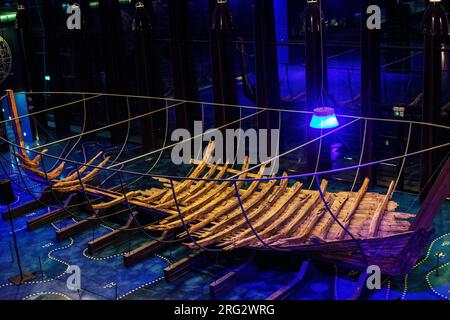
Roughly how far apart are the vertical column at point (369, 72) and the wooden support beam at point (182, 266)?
3.44 metres

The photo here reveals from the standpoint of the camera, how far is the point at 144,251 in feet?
27.5

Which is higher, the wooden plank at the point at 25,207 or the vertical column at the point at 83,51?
the vertical column at the point at 83,51

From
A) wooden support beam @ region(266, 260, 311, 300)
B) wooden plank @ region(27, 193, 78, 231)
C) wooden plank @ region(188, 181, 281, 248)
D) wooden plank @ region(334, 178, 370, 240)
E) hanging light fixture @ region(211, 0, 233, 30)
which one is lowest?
wooden support beam @ region(266, 260, 311, 300)

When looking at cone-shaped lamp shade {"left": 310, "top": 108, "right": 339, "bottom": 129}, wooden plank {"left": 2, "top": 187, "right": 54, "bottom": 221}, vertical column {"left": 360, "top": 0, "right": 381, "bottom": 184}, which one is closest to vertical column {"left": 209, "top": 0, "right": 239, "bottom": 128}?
vertical column {"left": 360, "top": 0, "right": 381, "bottom": 184}

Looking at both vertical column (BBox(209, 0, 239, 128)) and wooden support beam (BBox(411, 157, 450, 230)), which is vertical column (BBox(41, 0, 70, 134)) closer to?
vertical column (BBox(209, 0, 239, 128))

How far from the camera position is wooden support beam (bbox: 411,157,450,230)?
6336 millimetres

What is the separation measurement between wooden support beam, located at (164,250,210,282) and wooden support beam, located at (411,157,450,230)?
2.73 m

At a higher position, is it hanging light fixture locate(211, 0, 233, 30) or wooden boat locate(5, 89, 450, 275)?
hanging light fixture locate(211, 0, 233, 30)

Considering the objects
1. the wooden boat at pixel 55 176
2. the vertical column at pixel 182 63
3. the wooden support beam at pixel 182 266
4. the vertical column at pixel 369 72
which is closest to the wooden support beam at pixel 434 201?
the wooden support beam at pixel 182 266

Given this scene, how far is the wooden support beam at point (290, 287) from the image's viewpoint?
273 inches

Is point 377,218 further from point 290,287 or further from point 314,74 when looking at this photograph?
point 314,74

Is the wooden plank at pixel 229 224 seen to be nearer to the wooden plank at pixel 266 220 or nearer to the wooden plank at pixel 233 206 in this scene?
the wooden plank at pixel 233 206

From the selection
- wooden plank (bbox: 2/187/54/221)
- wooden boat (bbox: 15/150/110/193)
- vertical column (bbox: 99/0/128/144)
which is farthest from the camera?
vertical column (bbox: 99/0/128/144)
